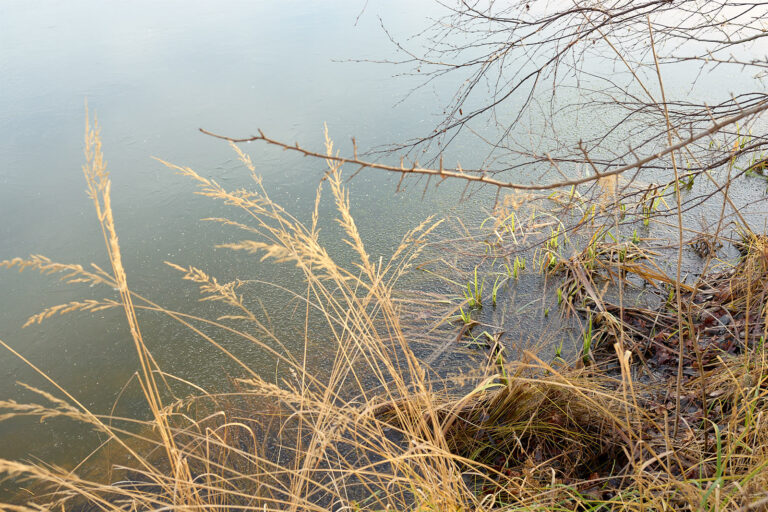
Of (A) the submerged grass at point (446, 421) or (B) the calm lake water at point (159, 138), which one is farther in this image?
(B) the calm lake water at point (159, 138)

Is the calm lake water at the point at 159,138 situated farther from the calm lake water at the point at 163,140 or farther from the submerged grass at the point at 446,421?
the submerged grass at the point at 446,421

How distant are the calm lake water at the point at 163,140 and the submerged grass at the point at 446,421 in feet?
0.65

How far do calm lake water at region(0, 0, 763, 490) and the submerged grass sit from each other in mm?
197

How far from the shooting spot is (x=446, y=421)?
140 cm

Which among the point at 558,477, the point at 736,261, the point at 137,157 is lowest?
the point at 558,477

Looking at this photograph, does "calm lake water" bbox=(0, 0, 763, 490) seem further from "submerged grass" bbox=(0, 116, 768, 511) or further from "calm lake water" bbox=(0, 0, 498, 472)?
"submerged grass" bbox=(0, 116, 768, 511)

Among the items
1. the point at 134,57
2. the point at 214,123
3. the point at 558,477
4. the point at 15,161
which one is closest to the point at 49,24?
the point at 134,57

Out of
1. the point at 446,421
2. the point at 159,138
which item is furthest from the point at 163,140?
the point at 446,421

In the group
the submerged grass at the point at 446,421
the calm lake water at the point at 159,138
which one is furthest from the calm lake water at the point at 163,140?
the submerged grass at the point at 446,421

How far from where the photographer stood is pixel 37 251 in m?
2.38

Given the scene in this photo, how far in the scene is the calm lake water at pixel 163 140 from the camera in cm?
195

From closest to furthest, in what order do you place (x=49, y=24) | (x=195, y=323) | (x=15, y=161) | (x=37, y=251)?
(x=195, y=323)
(x=37, y=251)
(x=15, y=161)
(x=49, y=24)

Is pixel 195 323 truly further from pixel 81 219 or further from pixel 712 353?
pixel 712 353

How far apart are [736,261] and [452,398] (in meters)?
1.48
